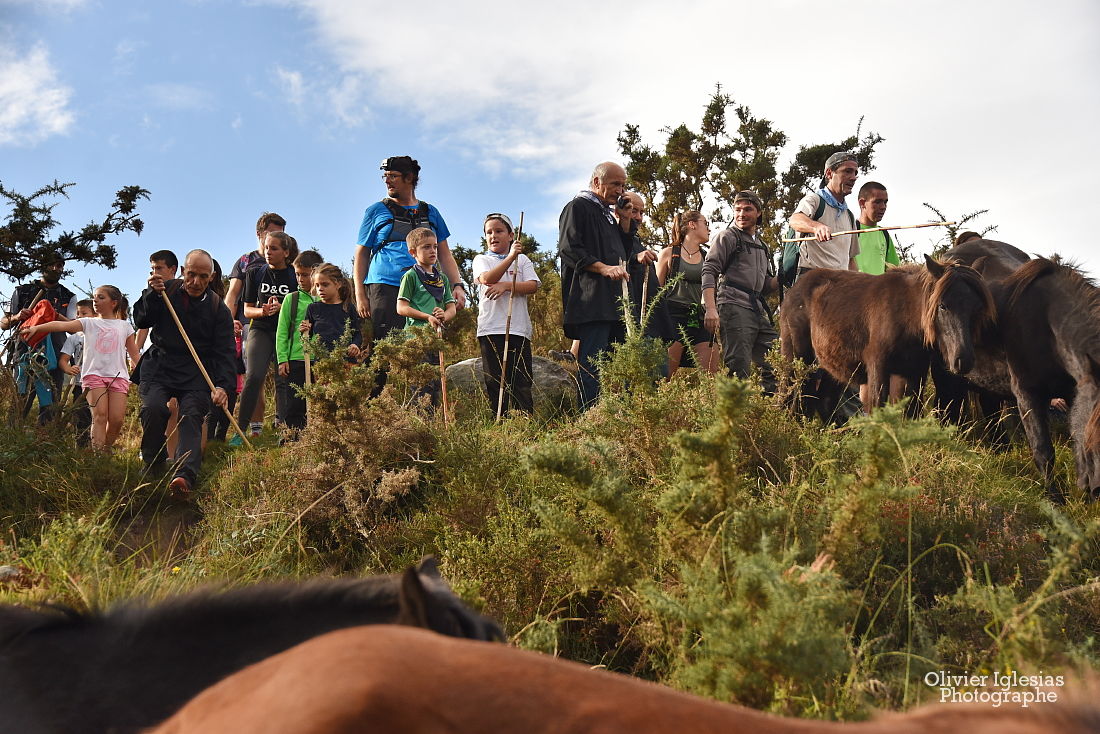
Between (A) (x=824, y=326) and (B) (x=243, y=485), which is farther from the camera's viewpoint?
(A) (x=824, y=326)

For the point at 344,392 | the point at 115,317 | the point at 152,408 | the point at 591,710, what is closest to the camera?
the point at 591,710

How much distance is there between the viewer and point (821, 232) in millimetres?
7738

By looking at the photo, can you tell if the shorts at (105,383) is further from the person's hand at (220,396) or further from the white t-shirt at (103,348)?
the person's hand at (220,396)

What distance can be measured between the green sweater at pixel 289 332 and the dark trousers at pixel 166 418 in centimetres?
129

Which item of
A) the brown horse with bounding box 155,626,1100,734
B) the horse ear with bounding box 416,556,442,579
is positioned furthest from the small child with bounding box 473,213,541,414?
the brown horse with bounding box 155,626,1100,734

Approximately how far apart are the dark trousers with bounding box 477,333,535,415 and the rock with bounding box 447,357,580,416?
1.32 metres

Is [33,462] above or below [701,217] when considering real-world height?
below

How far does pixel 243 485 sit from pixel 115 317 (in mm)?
3384

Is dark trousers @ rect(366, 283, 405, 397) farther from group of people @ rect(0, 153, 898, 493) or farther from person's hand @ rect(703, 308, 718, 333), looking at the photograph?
person's hand @ rect(703, 308, 718, 333)

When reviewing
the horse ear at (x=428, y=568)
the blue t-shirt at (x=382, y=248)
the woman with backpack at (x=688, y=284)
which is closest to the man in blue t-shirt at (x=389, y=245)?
the blue t-shirt at (x=382, y=248)

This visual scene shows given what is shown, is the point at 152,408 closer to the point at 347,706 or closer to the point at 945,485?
the point at 945,485

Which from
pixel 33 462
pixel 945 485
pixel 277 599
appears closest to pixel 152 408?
pixel 33 462

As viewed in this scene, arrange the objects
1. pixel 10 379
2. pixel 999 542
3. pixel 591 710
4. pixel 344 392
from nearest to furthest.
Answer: pixel 591 710 < pixel 999 542 < pixel 344 392 < pixel 10 379

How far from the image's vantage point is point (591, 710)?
1.01 m
